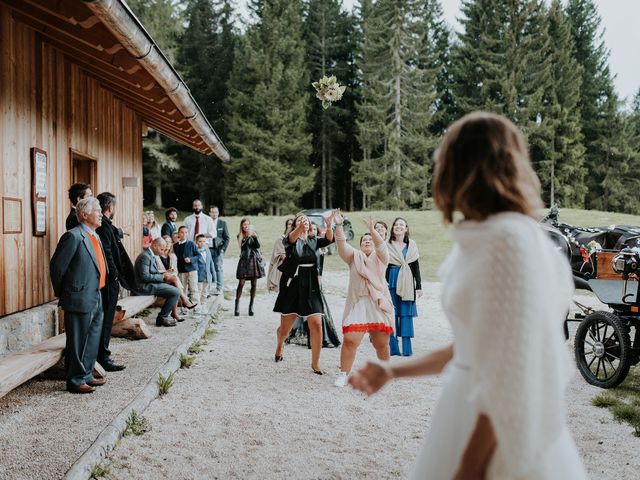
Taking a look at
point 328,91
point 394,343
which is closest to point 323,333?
point 394,343

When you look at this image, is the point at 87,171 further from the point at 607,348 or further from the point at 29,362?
the point at 607,348

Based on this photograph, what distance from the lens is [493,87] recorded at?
43.0 m

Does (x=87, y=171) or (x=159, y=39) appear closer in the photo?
(x=87, y=171)

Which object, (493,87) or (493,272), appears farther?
(493,87)

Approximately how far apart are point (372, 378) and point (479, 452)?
539mm

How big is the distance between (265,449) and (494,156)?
378cm

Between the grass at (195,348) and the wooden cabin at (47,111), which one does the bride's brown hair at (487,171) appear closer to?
the wooden cabin at (47,111)

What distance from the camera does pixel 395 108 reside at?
42.6m

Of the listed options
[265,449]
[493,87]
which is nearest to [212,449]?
[265,449]

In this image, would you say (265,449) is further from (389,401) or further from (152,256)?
(152,256)

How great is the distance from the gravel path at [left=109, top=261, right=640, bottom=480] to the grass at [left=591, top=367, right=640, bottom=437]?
0.11 metres

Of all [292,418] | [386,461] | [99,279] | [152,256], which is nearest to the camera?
[386,461]

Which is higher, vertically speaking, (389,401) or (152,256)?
(152,256)

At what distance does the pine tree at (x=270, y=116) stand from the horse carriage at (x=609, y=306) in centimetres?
3283
